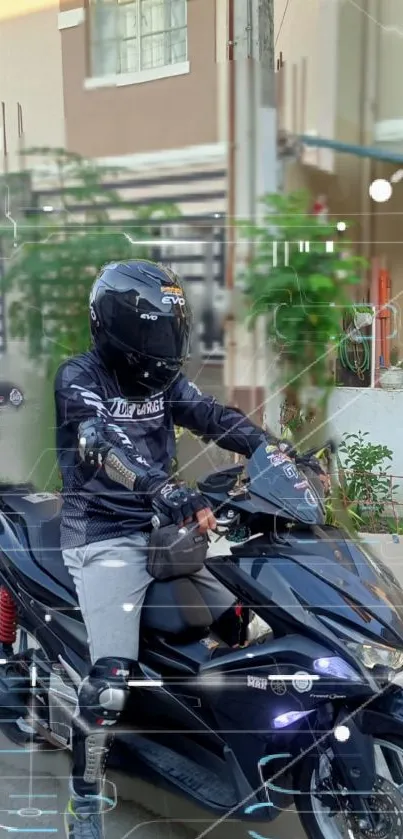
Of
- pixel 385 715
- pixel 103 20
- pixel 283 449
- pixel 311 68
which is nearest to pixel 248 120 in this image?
pixel 311 68

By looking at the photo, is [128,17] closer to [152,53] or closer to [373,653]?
[152,53]

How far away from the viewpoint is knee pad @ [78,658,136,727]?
5.13 feet

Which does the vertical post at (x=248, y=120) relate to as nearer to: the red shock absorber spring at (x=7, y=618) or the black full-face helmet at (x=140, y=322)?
the black full-face helmet at (x=140, y=322)

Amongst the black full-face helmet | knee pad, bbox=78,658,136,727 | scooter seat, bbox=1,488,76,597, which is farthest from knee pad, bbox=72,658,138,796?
the black full-face helmet

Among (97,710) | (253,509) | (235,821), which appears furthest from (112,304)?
(235,821)

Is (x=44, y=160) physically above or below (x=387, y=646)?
above

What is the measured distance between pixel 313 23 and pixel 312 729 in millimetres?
1733

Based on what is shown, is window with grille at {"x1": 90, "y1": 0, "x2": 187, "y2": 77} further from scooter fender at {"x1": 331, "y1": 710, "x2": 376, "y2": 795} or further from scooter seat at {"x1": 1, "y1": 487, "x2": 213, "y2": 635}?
scooter fender at {"x1": 331, "y1": 710, "x2": 376, "y2": 795}

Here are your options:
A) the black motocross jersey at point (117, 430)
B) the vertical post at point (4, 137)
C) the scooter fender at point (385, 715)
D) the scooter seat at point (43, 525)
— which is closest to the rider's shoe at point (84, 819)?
the scooter seat at point (43, 525)

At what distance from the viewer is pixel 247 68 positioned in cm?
191

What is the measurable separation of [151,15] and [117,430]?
113cm

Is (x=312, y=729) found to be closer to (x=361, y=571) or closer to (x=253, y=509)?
(x=361, y=571)

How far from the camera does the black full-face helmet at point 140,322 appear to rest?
160 cm

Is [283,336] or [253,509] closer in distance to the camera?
[253,509]
